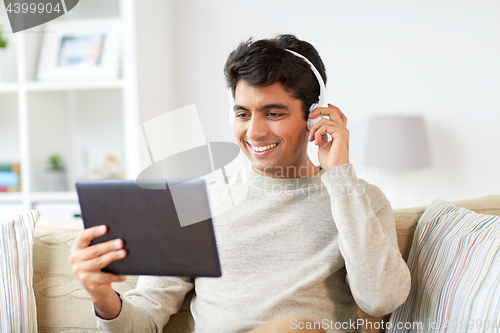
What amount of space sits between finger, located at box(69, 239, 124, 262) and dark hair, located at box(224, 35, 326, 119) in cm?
56

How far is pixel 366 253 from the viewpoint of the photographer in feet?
3.22

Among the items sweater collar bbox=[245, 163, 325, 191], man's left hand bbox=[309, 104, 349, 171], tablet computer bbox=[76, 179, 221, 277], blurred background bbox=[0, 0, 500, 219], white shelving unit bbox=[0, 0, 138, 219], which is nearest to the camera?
tablet computer bbox=[76, 179, 221, 277]

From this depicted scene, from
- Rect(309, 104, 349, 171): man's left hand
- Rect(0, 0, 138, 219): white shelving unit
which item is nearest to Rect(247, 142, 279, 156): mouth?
Rect(309, 104, 349, 171): man's left hand

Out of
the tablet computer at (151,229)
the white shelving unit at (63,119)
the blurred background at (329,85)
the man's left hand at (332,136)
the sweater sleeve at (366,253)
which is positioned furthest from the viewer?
the blurred background at (329,85)

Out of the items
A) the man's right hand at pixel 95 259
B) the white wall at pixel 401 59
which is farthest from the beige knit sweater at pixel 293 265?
the white wall at pixel 401 59

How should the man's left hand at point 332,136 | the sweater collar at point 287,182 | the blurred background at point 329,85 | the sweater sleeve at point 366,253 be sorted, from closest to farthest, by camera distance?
1. the sweater sleeve at point 366,253
2. the man's left hand at point 332,136
3. the sweater collar at point 287,182
4. the blurred background at point 329,85

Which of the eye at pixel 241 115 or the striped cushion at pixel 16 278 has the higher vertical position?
the eye at pixel 241 115

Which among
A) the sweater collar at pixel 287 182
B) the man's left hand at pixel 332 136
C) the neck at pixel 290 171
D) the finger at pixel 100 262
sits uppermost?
the man's left hand at pixel 332 136

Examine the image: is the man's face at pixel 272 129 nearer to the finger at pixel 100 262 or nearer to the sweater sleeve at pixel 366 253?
the sweater sleeve at pixel 366 253

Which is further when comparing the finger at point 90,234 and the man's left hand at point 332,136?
the man's left hand at point 332,136

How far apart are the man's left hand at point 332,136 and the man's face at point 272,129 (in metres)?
0.07

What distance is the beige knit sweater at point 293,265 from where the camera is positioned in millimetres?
999

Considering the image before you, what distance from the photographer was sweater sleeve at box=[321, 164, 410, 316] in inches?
38.6

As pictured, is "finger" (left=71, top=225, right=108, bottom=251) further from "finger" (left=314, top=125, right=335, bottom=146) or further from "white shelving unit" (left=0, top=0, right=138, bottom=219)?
"white shelving unit" (left=0, top=0, right=138, bottom=219)
